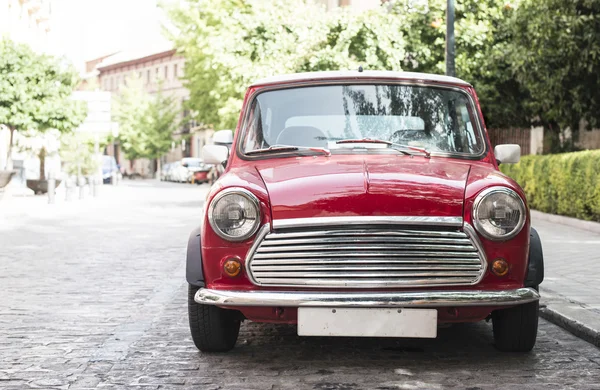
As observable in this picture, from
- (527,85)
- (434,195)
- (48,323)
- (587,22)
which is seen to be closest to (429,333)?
(434,195)

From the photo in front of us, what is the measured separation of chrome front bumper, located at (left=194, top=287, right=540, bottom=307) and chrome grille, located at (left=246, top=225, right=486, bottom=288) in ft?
0.21

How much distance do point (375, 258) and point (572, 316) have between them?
89.1 inches

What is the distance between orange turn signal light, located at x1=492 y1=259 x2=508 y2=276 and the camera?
514 cm

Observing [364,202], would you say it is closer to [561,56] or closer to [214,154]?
[214,154]

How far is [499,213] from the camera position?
17.0 ft

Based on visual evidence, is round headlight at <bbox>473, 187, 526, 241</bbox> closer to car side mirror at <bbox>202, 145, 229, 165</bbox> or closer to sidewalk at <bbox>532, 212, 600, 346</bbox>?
sidewalk at <bbox>532, 212, 600, 346</bbox>

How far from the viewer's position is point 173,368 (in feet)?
17.8

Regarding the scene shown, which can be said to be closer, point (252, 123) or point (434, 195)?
point (434, 195)

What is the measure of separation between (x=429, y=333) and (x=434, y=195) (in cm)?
73

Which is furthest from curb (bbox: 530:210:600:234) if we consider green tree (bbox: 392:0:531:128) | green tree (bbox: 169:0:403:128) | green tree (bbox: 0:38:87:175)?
green tree (bbox: 0:38:87:175)

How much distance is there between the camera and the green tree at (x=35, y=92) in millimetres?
30297

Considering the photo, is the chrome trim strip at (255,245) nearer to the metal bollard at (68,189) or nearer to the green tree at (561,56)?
the green tree at (561,56)

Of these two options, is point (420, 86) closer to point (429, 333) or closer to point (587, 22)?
point (429, 333)

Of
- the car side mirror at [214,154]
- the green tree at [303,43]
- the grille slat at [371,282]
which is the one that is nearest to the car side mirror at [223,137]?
the car side mirror at [214,154]
